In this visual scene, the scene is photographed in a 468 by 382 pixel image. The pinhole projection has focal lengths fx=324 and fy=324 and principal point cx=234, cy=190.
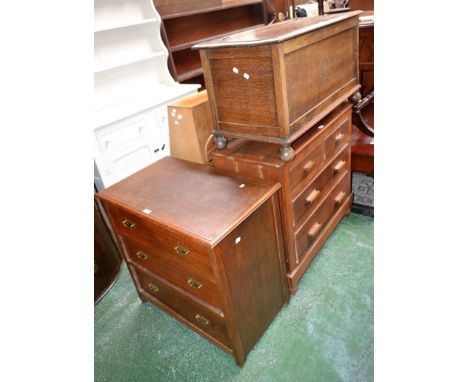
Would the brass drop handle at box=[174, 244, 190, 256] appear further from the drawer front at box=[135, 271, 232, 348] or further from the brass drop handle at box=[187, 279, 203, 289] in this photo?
the drawer front at box=[135, 271, 232, 348]

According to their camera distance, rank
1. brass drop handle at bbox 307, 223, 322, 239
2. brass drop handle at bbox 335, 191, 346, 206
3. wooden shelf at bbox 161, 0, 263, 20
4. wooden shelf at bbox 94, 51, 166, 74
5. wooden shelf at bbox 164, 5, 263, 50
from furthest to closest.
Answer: wooden shelf at bbox 164, 5, 263, 50 → wooden shelf at bbox 161, 0, 263, 20 → wooden shelf at bbox 94, 51, 166, 74 → brass drop handle at bbox 335, 191, 346, 206 → brass drop handle at bbox 307, 223, 322, 239

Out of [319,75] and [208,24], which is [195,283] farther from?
[208,24]

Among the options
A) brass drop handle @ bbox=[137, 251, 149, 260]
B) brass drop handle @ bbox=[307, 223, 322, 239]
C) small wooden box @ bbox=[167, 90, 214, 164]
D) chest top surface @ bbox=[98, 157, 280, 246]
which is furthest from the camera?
brass drop handle @ bbox=[307, 223, 322, 239]

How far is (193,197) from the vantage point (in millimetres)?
1462

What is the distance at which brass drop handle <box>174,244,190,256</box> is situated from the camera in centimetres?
133

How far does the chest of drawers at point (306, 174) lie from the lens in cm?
159

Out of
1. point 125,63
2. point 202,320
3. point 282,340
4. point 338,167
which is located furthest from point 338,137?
point 125,63

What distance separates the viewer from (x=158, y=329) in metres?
1.88

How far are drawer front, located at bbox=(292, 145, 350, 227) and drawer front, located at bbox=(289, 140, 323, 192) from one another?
7cm

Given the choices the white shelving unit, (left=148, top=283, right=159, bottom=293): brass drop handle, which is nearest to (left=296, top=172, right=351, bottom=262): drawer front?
(left=148, top=283, right=159, bottom=293): brass drop handle

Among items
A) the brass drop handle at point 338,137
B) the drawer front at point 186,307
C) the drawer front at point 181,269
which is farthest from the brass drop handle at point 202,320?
the brass drop handle at point 338,137
